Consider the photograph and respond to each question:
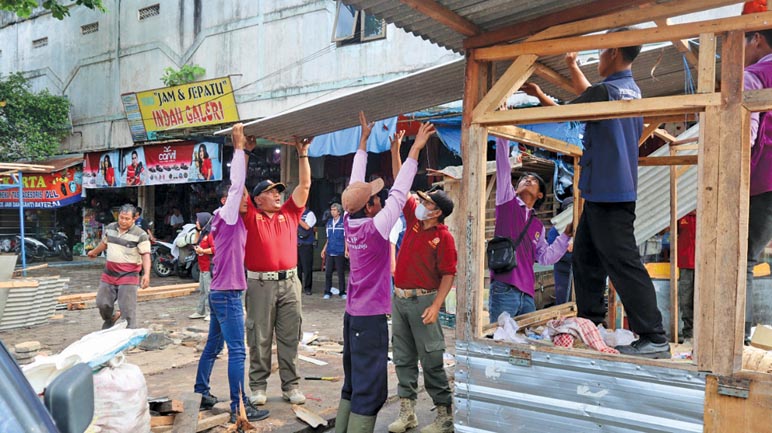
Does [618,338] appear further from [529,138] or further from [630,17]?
Result: [630,17]

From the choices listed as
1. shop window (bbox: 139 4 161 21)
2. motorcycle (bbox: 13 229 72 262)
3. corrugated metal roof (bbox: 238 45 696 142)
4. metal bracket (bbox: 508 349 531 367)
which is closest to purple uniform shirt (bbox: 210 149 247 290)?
corrugated metal roof (bbox: 238 45 696 142)

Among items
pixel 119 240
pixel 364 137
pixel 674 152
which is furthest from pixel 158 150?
pixel 674 152

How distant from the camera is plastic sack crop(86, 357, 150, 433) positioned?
10.7 ft

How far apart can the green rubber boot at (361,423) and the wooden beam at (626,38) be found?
8.21ft

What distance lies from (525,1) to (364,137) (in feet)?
A: 5.46

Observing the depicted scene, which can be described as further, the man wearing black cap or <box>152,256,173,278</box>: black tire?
<box>152,256,173,278</box>: black tire

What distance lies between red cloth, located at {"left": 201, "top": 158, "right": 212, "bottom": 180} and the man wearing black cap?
1071cm

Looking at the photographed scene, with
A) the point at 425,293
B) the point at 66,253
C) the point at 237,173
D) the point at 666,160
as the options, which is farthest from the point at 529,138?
the point at 66,253

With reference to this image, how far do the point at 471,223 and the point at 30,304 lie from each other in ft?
27.7

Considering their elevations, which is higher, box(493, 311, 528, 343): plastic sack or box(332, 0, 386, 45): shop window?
box(332, 0, 386, 45): shop window

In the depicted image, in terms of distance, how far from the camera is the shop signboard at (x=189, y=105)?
1423 cm

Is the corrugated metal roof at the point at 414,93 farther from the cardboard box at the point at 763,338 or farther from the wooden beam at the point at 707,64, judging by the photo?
the cardboard box at the point at 763,338

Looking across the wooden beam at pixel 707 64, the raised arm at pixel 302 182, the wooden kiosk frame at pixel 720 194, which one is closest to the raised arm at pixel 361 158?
the raised arm at pixel 302 182

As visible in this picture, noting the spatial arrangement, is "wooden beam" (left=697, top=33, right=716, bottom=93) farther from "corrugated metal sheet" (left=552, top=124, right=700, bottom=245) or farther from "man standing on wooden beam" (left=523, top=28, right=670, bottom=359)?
"corrugated metal sheet" (left=552, top=124, right=700, bottom=245)
